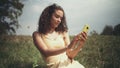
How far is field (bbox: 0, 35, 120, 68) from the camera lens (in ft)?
15.8

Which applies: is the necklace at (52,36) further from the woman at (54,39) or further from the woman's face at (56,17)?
the woman's face at (56,17)

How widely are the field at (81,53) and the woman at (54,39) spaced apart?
60.8 inches

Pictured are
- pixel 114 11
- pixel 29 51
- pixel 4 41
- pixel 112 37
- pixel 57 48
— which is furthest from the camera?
pixel 4 41

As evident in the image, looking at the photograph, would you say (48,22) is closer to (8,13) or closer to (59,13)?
(59,13)

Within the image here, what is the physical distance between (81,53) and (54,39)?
2318 millimetres

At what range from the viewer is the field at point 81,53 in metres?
4.82

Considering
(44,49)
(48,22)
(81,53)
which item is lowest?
(81,53)

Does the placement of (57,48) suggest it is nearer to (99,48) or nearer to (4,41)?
(99,48)

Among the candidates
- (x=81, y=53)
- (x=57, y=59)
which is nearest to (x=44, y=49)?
(x=57, y=59)

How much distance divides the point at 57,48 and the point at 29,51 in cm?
251

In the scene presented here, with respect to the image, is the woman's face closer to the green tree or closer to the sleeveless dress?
the sleeveless dress

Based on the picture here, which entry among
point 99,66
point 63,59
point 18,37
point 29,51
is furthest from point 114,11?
point 18,37

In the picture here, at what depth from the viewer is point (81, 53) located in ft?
17.3

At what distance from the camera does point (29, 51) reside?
5363 mm
